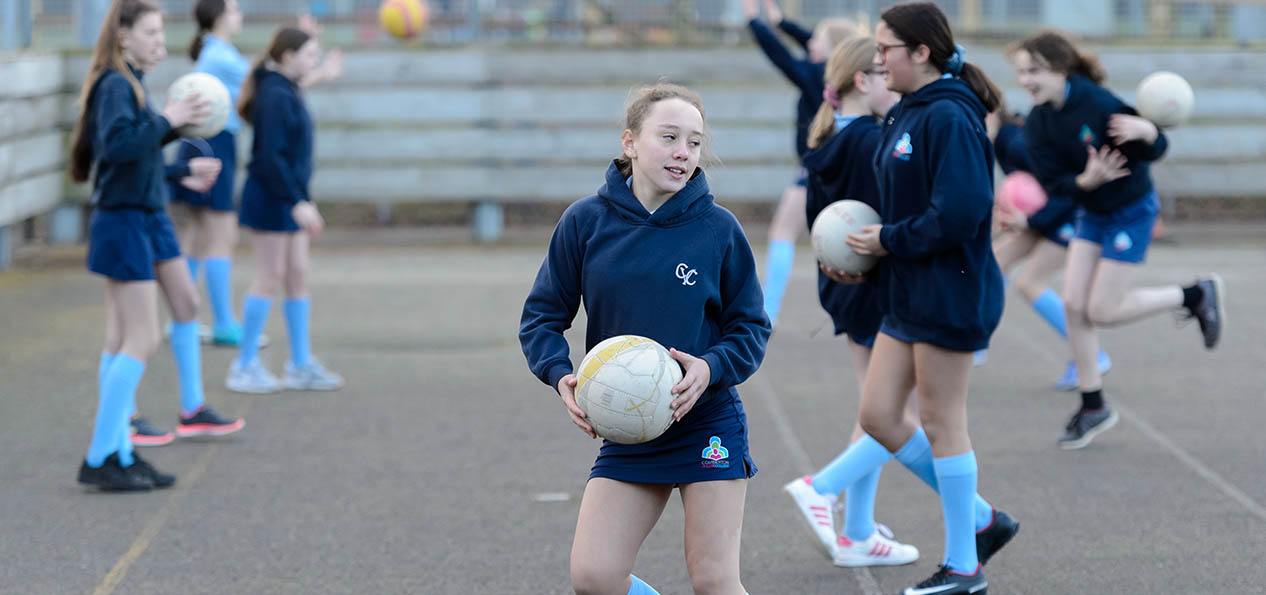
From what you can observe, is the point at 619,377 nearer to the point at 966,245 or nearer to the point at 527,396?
the point at 966,245

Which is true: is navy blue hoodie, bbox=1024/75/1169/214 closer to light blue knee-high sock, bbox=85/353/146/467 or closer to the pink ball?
the pink ball

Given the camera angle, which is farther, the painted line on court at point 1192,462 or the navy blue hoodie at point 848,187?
the painted line on court at point 1192,462

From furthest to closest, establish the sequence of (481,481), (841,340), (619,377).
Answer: (841,340) < (481,481) < (619,377)

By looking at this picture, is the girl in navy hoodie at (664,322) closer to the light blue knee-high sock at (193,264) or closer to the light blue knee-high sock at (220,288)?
the light blue knee-high sock at (220,288)

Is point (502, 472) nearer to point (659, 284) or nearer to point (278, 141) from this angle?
point (278, 141)

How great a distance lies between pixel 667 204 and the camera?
3959mm

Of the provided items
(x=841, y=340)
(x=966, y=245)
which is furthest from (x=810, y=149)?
(x=841, y=340)

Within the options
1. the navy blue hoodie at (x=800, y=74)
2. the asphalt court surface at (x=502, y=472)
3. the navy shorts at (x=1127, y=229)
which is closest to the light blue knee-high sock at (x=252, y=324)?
the asphalt court surface at (x=502, y=472)

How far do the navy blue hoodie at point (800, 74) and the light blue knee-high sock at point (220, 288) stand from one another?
3.70m

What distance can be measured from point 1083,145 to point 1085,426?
1352 millimetres

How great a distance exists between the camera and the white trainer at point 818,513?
5465 mm

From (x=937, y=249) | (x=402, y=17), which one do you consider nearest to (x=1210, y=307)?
(x=937, y=249)

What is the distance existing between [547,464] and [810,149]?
7.04ft

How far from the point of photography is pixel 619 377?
371 centimetres
